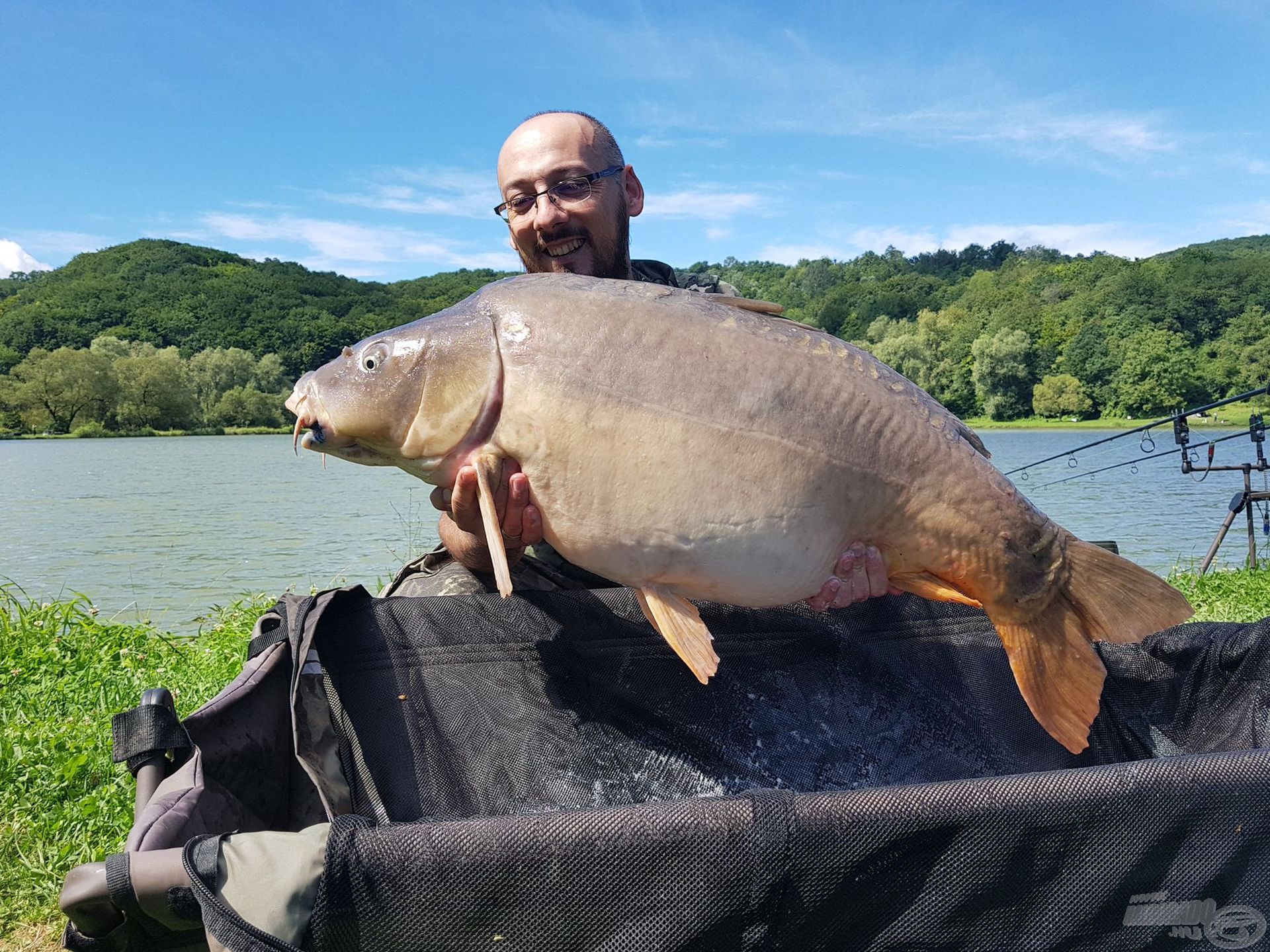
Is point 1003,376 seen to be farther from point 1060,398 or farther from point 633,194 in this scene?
point 633,194

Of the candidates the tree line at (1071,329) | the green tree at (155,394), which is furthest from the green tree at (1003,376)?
the green tree at (155,394)

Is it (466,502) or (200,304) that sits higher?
(200,304)

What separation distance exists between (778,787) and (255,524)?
7.80 meters

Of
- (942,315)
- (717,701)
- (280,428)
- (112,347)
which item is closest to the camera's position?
(717,701)

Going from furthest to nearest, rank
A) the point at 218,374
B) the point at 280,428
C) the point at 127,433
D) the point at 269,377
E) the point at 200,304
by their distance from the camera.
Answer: the point at 200,304, the point at 127,433, the point at 218,374, the point at 269,377, the point at 280,428

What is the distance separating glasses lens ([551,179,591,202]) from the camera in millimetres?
2207

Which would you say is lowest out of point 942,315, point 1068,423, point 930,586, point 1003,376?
point 1068,423

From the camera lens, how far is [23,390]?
30.4 m

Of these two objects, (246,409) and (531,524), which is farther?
(246,409)

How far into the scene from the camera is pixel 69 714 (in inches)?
86.0

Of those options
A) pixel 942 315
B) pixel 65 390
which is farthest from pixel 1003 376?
pixel 65 390

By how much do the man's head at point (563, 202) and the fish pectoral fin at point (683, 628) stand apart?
107cm

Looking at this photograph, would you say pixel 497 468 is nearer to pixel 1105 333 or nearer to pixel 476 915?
pixel 476 915

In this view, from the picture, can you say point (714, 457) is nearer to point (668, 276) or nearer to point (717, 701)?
point (717, 701)
